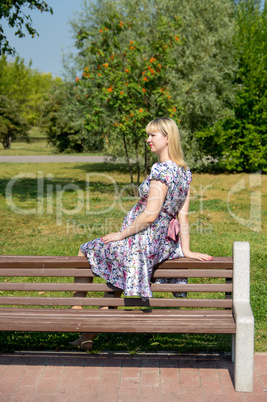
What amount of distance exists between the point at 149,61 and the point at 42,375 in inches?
399

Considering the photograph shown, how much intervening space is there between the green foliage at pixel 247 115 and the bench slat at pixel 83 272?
13.5 meters

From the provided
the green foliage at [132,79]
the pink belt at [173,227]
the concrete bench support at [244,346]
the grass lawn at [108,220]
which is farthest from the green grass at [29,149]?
the concrete bench support at [244,346]

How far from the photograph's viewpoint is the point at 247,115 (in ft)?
56.2

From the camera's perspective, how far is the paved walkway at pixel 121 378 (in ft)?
11.8

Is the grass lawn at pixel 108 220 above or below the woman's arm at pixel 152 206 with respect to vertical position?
below

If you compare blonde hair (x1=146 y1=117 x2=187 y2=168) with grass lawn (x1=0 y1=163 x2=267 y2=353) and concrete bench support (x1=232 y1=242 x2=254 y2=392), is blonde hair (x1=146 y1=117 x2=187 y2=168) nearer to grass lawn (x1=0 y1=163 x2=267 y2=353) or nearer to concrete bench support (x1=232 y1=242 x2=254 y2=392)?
concrete bench support (x1=232 y1=242 x2=254 y2=392)

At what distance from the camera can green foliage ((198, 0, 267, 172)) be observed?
16.9 metres

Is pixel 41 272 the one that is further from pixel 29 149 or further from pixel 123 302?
pixel 29 149

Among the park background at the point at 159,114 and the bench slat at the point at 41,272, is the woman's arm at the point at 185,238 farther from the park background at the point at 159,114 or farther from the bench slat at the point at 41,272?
the park background at the point at 159,114

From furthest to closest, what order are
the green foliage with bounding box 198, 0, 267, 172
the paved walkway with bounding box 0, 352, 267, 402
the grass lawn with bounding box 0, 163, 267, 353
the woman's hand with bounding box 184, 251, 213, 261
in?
the green foliage with bounding box 198, 0, 267, 172 < the grass lawn with bounding box 0, 163, 267, 353 < the woman's hand with bounding box 184, 251, 213, 261 < the paved walkway with bounding box 0, 352, 267, 402

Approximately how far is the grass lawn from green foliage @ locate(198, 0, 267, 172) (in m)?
0.67

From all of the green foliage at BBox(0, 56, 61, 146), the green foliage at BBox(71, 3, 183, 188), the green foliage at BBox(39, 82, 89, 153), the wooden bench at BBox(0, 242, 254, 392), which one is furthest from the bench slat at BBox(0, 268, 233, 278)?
the green foliage at BBox(0, 56, 61, 146)

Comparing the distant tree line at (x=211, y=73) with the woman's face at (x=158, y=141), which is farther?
the distant tree line at (x=211, y=73)

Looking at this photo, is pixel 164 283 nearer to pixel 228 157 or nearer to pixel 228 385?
pixel 228 385
